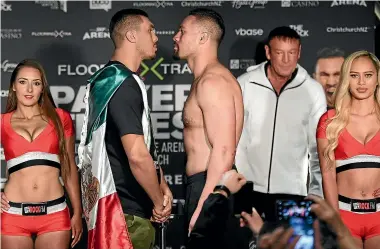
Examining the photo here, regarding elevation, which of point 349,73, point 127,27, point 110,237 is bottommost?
point 110,237

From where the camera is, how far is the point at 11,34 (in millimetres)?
6844

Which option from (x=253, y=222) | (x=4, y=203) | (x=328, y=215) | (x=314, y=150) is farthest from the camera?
(x=314, y=150)

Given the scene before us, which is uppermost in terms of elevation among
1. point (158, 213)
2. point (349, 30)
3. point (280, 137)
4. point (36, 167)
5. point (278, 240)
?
point (349, 30)

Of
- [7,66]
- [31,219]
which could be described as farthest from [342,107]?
[7,66]

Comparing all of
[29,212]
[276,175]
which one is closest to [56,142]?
[29,212]

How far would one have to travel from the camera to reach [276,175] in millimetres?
6184

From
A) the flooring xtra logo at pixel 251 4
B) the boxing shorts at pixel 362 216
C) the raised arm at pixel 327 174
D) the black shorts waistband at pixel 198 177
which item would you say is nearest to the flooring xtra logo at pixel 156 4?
the flooring xtra logo at pixel 251 4

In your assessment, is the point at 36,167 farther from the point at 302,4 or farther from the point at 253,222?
the point at 302,4

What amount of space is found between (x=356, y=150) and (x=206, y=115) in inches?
41.7

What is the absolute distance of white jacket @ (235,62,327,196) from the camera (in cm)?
618

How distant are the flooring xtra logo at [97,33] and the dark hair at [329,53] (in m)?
1.81

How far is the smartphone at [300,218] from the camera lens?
278cm

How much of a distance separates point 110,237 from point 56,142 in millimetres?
1056

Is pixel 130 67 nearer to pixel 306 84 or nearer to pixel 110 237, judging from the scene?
pixel 110 237
